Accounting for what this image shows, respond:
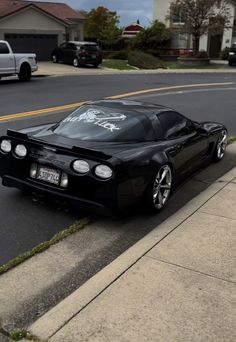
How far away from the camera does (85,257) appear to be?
450 cm

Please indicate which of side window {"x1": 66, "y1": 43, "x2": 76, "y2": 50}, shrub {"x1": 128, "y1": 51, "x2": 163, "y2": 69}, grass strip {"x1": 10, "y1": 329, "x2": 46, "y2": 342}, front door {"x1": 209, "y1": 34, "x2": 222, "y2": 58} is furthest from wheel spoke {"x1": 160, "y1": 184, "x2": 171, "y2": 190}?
front door {"x1": 209, "y1": 34, "x2": 222, "y2": 58}

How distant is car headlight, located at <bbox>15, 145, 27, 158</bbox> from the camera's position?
5461 mm

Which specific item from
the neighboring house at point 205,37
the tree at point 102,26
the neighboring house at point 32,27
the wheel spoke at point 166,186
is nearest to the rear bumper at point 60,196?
the wheel spoke at point 166,186

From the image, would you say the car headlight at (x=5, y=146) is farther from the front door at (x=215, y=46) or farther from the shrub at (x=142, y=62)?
the front door at (x=215, y=46)

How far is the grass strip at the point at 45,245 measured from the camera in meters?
4.19

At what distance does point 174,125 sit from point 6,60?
621 inches

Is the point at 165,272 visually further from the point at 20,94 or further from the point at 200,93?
the point at 200,93

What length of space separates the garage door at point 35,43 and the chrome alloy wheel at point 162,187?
32.2 m

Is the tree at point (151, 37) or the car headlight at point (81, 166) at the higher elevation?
the car headlight at point (81, 166)

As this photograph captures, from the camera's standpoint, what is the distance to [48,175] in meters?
5.29

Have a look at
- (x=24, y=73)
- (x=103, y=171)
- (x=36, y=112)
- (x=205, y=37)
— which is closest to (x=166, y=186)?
(x=103, y=171)

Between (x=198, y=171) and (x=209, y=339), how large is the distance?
14.6 feet

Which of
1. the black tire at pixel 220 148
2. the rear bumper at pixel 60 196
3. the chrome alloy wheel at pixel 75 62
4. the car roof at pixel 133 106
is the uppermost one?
the car roof at pixel 133 106

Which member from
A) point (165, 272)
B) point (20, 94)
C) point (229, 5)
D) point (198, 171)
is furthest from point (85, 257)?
point (229, 5)
